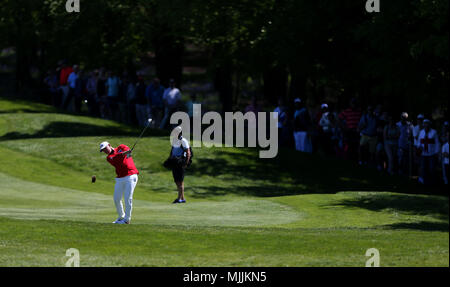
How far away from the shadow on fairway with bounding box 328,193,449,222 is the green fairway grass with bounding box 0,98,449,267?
1.9 inches

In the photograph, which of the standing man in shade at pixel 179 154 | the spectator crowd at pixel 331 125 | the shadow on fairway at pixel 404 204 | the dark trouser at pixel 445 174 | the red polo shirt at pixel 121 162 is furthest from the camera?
the spectator crowd at pixel 331 125

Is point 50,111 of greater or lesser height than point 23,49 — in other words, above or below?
below

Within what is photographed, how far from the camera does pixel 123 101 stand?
43000mm

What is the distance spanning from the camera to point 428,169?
3253 cm

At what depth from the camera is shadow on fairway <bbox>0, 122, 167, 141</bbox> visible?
40344 mm

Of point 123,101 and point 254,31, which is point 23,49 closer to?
point 123,101

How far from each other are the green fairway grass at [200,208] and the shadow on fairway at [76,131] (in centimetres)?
5

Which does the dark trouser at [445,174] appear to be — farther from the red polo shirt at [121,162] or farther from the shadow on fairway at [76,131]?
the red polo shirt at [121,162]

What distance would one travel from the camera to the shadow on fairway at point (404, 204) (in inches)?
1011

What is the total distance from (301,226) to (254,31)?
19.4m

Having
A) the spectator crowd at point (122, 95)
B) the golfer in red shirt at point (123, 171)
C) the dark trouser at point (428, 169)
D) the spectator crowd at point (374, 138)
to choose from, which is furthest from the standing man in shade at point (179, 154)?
the spectator crowd at point (122, 95)

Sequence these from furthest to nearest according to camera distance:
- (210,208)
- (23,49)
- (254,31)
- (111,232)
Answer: (23,49) → (254,31) → (210,208) → (111,232)

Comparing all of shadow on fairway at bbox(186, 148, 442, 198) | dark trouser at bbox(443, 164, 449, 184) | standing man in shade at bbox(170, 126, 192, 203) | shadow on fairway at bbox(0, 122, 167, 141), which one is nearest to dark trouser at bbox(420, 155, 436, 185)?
shadow on fairway at bbox(186, 148, 442, 198)
